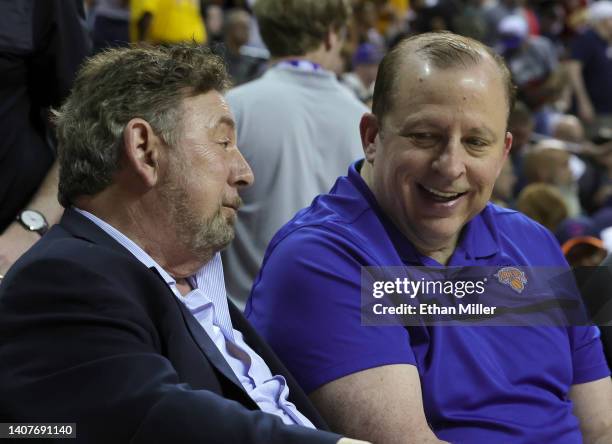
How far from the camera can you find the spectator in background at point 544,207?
5000mm

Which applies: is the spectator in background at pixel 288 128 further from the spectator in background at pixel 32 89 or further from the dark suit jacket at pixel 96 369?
the dark suit jacket at pixel 96 369

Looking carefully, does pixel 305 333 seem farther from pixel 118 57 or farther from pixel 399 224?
pixel 118 57

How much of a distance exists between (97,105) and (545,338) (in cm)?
114

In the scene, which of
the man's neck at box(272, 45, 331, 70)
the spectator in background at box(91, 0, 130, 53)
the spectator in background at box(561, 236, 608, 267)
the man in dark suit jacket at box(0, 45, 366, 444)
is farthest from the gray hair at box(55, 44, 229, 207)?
the spectator in background at box(91, 0, 130, 53)

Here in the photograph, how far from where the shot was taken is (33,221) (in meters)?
2.49

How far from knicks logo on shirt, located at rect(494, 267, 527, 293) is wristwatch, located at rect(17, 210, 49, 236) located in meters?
1.10

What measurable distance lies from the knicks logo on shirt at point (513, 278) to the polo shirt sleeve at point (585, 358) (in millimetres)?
183

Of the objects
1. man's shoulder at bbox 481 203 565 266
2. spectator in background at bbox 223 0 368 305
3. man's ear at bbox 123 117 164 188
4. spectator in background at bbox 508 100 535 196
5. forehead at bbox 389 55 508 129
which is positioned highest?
forehead at bbox 389 55 508 129

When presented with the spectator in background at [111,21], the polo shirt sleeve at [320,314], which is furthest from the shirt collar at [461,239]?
the spectator in background at [111,21]

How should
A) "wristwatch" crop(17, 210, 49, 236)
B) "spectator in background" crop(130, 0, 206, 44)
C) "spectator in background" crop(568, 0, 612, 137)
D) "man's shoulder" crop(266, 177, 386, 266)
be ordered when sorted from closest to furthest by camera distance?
"man's shoulder" crop(266, 177, 386, 266), "wristwatch" crop(17, 210, 49, 236), "spectator in background" crop(130, 0, 206, 44), "spectator in background" crop(568, 0, 612, 137)

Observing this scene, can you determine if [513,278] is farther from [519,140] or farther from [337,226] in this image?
[519,140]

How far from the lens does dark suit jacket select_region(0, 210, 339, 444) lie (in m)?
1.65

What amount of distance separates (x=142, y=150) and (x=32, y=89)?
80 cm

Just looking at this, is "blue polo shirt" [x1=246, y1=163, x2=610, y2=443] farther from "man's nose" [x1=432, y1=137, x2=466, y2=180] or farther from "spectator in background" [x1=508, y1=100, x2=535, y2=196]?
"spectator in background" [x1=508, y1=100, x2=535, y2=196]
